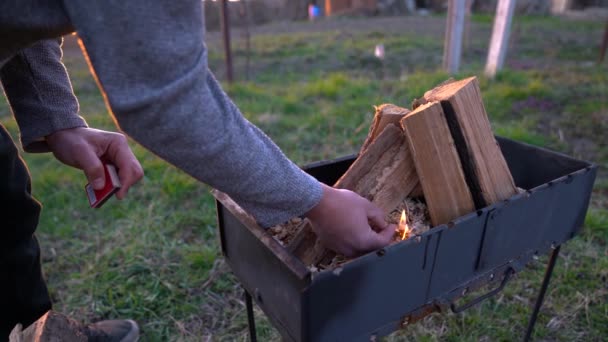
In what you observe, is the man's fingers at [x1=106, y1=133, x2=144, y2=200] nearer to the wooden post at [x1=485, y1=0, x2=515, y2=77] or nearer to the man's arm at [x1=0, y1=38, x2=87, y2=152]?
the man's arm at [x1=0, y1=38, x2=87, y2=152]

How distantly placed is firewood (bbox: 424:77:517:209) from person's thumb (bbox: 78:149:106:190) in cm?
100

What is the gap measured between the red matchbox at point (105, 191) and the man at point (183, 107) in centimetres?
3

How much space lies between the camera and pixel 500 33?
17.6 ft

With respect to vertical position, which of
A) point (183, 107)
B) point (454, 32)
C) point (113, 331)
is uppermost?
point (454, 32)

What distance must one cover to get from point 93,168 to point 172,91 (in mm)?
656

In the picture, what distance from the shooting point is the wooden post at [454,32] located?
5.47 metres

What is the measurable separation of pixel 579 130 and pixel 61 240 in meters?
4.30

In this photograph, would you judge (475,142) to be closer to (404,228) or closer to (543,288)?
(404,228)

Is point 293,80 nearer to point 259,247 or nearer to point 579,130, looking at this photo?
point 579,130

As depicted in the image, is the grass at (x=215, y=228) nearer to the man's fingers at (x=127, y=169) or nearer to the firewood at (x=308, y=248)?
the firewood at (x=308, y=248)

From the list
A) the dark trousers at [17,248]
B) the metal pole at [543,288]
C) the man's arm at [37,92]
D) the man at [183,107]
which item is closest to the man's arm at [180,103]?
the man at [183,107]

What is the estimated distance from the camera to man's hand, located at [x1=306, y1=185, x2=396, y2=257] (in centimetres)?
108

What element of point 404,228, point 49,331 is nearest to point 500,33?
point 404,228

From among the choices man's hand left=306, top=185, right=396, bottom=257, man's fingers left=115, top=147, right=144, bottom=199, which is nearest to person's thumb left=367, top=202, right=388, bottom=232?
man's hand left=306, top=185, right=396, bottom=257
